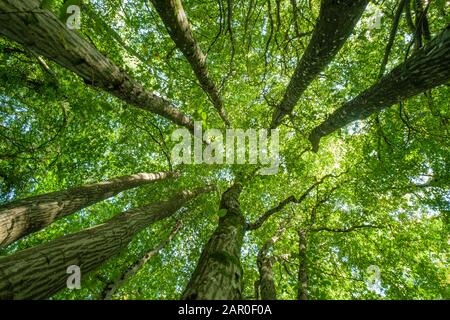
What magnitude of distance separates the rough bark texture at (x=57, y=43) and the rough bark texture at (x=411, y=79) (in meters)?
3.51

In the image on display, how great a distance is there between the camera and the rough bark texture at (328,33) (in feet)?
9.07

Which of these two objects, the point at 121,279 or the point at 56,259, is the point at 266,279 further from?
the point at 121,279

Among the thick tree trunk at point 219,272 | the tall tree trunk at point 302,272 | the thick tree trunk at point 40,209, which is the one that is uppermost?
the thick tree trunk at point 40,209

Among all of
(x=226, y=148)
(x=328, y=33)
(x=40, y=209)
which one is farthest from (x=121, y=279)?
(x=328, y=33)

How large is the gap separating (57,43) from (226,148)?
8.23 meters

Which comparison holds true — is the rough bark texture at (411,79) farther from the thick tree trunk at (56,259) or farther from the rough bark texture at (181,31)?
the thick tree trunk at (56,259)

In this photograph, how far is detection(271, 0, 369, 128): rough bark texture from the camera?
2.76 meters

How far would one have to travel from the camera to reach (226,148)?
1022cm

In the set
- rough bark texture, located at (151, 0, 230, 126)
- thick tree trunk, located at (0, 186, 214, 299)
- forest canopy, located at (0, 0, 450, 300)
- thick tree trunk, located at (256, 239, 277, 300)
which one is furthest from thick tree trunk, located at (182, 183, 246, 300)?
rough bark texture, located at (151, 0, 230, 126)

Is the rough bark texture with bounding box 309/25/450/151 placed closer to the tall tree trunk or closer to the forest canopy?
the forest canopy

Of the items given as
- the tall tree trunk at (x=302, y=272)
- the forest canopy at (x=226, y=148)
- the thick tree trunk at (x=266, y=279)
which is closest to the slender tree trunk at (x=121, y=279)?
the forest canopy at (x=226, y=148)

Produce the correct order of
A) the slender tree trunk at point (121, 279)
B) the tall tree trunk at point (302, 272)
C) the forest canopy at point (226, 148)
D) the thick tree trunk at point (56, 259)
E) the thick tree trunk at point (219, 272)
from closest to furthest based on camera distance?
the thick tree trunk at point (219, 272), the thick tree trunk at point (56, 259), the forest canopy at point (226, 148), the tall tree trunk at point (302, 272), the slender tree trunk at point (121, 279)
